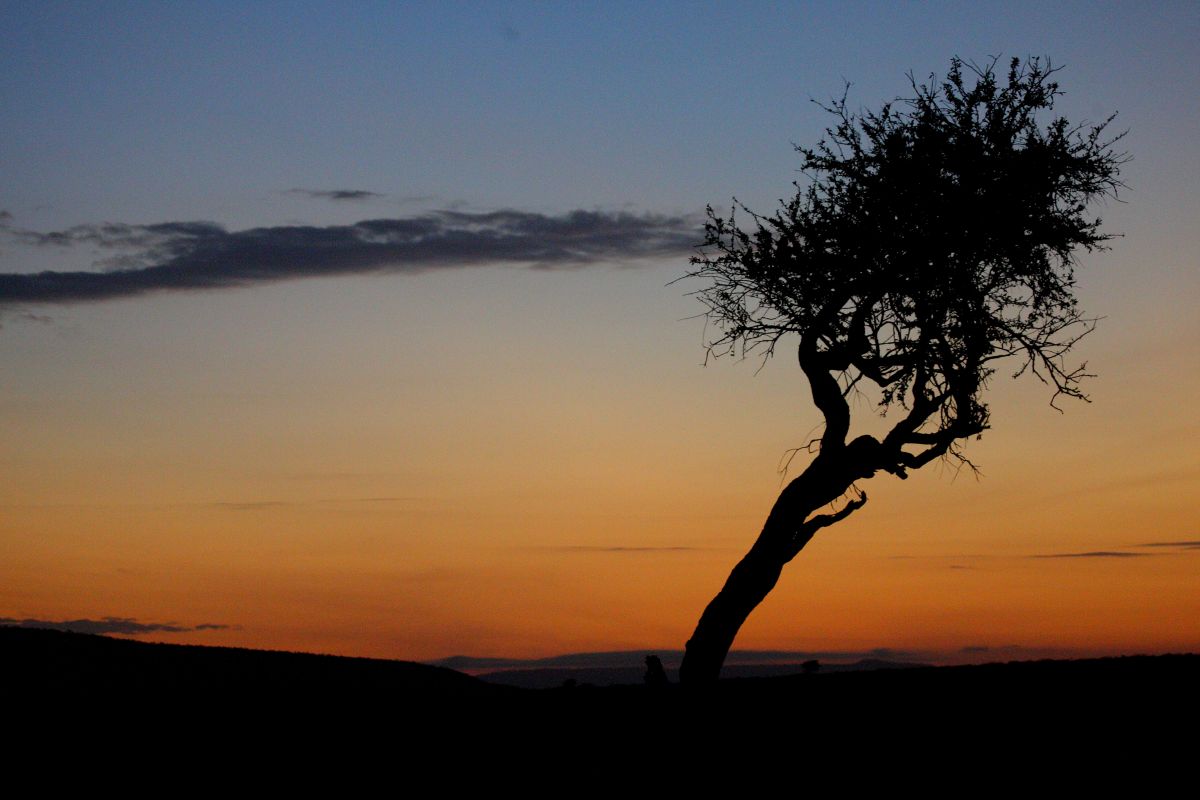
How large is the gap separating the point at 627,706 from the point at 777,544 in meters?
5.14

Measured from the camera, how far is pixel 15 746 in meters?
19.4

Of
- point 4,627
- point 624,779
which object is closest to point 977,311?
point 624,779

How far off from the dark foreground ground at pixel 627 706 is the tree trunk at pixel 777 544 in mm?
955

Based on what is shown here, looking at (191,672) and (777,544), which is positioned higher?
(777,544)

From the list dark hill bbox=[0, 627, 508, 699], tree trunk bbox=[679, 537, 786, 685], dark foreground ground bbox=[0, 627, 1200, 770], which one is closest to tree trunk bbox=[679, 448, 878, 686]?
tree trunk bbox=[679, 537, 786, 685]

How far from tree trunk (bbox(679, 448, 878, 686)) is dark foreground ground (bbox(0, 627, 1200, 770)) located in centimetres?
95

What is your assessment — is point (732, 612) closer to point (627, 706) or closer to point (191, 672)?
point (627, 706)

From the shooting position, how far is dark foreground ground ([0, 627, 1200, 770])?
19156 millimetres

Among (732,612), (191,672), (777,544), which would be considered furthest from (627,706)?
(191,672)

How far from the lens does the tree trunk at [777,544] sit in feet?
86.6

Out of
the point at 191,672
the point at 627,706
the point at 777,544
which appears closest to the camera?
the point at 627,706

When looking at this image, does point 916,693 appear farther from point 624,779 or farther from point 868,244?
point 868,244

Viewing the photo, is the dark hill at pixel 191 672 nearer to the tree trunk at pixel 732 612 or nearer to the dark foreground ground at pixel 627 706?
the dark foreground ground at pixel 627 706

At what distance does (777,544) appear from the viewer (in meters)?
26.4
